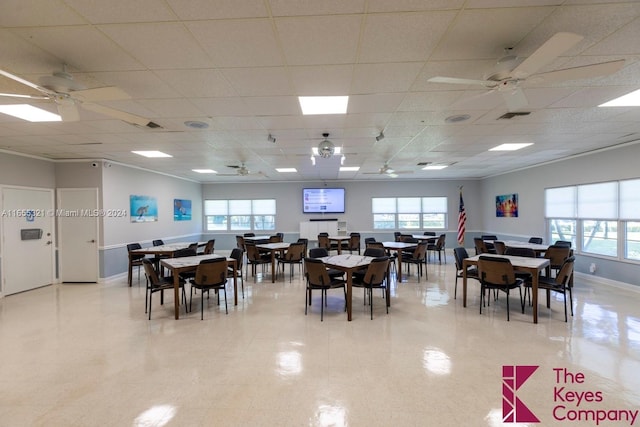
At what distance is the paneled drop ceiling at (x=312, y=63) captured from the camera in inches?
80.4

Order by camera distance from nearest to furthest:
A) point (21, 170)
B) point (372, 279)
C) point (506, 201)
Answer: point (372, 279) < point (21, 170) < point (506, 201)

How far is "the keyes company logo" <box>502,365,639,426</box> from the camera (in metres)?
2.21

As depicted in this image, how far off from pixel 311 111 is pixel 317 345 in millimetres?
3048

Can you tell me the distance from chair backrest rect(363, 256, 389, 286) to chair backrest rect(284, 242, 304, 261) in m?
2.63

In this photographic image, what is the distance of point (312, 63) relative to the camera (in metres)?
2.70

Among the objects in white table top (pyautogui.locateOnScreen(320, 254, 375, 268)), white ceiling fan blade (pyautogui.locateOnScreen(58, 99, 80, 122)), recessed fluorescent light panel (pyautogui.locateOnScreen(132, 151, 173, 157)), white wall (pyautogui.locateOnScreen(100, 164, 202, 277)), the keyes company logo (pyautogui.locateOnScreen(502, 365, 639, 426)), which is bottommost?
the keyes company logo (pyautogui.locateOnScreen(502, 365, 639, 426))

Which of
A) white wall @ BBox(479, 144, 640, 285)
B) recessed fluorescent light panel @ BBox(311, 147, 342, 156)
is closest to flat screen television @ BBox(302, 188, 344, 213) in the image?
recessed fluorescent light panel @ BBox(311, 147, 342, 156)

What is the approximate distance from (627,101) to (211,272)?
245 inches

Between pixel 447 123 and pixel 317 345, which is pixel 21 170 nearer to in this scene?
pixel 317 345

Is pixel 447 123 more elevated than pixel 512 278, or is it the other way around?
pixel 447 123

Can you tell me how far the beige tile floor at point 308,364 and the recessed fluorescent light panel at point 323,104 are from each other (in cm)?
301

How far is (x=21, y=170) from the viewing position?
20.1ft

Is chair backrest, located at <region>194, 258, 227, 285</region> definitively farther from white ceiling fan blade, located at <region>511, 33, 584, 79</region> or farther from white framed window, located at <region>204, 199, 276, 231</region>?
white framed window, located at <region>204, 199, 276, 231</region>

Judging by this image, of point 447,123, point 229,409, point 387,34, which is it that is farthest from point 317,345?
point 447,123
